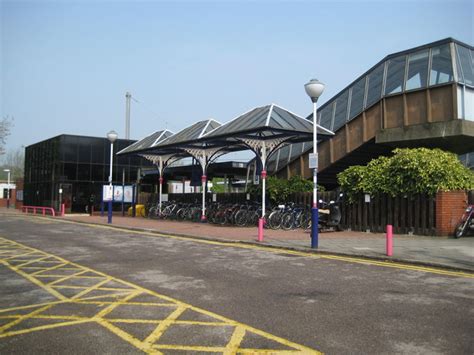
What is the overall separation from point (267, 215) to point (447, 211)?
750cm

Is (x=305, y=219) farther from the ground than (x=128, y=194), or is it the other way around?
(x=128, y=194)

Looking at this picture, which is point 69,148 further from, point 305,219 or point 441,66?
point 441,66

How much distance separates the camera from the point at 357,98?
22.7 metres

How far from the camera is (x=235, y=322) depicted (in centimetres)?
517

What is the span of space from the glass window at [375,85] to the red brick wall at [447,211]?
6955 mm

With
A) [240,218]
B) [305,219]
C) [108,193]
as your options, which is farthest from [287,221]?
[108,193]

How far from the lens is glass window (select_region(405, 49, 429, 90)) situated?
62.5 ft

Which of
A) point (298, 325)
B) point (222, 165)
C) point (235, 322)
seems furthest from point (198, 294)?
point (222, 165)

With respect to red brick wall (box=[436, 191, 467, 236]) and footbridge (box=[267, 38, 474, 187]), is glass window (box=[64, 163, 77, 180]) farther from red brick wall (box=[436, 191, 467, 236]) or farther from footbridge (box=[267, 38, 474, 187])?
red brick wall (box=[436, 191, 467, 236])

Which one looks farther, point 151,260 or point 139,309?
point 151,260

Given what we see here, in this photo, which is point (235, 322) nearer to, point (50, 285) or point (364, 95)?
point (50, 285)

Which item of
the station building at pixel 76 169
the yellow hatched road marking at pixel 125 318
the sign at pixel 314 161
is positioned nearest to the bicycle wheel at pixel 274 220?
the sign at pixel 314 161

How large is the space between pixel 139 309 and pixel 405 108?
16.6 metres

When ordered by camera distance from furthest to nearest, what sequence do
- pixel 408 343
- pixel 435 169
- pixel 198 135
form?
pixel 198 135 → pixel 435 169 → pixel 408 343
